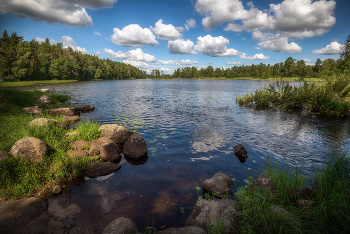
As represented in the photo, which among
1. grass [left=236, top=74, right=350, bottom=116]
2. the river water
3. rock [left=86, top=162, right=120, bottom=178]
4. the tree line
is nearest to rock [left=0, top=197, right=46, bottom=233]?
the river water

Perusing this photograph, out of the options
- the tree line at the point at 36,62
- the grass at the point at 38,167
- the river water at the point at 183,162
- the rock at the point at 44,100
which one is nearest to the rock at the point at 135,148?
the river water at the point at 183,162

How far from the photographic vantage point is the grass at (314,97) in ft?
73.0

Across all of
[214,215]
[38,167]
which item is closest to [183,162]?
[214,215]

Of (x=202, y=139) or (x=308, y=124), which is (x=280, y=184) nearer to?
(x=202, y=139)

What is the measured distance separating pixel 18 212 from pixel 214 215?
715 cm

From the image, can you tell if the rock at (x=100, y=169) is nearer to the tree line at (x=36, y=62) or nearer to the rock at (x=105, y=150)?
the rock at (x=105, y=150)

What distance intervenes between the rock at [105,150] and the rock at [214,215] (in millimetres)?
7025

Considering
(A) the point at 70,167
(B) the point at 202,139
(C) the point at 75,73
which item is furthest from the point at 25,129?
(C) the point at 75,73

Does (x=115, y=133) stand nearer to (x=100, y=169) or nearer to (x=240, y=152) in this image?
(x=100, y=169)

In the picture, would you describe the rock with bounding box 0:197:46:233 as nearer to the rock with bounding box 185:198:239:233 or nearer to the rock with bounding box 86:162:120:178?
the rock with bounding box 86:162:120:178

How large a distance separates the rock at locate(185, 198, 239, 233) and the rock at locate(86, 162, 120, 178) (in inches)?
228

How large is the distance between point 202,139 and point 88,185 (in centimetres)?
952

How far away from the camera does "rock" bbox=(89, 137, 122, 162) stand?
1093 cm

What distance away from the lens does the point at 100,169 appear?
9.63 m
